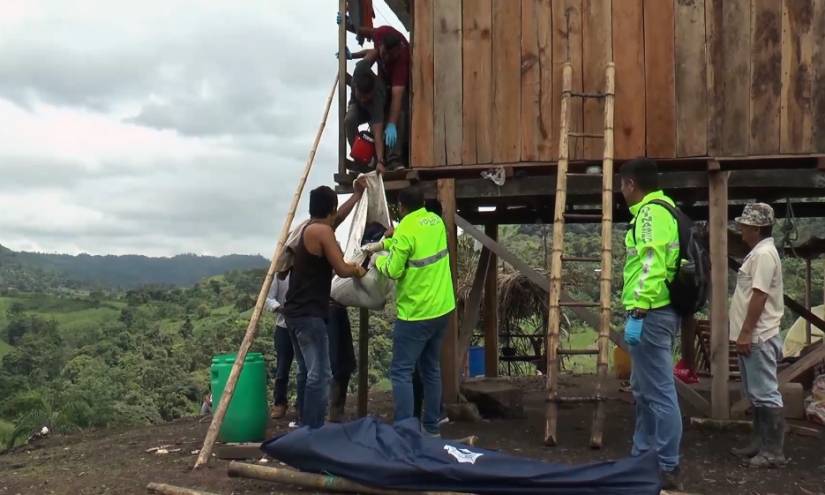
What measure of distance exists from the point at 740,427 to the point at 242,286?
40.0 meters

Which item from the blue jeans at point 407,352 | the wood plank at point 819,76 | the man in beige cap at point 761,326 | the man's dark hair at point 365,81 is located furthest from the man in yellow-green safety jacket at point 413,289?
the wood plank at point 819,76

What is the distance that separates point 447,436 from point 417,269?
1.67 meters

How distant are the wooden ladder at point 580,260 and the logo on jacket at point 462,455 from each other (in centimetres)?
172

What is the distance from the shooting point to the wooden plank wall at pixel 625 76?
651 centimetres

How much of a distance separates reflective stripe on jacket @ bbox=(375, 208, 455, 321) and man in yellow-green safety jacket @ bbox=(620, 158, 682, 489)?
56.9 inches

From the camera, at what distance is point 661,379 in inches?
186

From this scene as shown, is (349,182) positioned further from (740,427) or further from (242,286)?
(242,286)

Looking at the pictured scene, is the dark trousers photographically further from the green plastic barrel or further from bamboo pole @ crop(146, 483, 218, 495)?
bamboo pole @ crop(146, 483, 218, 495)

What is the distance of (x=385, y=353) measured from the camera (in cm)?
2009

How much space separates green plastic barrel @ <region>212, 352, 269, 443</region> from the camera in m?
6.23

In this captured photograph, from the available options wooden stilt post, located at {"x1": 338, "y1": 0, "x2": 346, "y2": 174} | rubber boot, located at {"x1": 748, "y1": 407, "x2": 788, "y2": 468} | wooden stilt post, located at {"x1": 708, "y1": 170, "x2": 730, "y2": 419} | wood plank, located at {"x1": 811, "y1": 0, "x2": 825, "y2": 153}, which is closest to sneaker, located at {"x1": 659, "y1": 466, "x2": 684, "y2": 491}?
rubber boot, located at {"x1": 748, "y1": 407, "x2": 788, "y2": 468}

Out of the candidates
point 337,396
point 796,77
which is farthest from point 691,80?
point 337,396

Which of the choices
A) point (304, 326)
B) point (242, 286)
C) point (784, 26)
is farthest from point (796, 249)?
point (242, 286)

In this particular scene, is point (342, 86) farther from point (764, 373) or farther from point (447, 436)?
point (764, 373)
